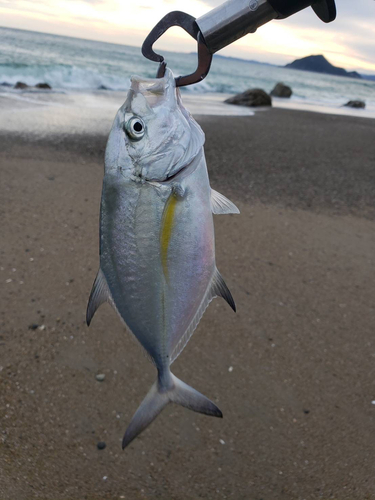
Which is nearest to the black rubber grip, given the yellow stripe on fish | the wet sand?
the yellow stripe on fish

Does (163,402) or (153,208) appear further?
(163,402)

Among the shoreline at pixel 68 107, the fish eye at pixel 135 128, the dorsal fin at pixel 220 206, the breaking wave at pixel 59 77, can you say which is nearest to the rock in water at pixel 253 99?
the shoreline at pixel 68 107

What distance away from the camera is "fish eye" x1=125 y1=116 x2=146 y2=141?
4.88 feet

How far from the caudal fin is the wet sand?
1.33 m

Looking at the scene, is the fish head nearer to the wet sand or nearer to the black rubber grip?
the black rubber grip

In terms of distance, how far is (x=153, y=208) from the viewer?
4.87 ft

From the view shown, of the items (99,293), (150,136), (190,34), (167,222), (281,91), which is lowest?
(99,293)

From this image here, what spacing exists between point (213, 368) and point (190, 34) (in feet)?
9.96

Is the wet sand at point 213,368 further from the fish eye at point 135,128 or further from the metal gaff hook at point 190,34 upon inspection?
the metal gaff hook at point 190,34

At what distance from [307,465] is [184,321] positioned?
205cm

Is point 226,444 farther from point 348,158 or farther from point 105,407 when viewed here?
point 348,158

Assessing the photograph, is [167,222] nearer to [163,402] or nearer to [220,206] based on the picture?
[220,206]

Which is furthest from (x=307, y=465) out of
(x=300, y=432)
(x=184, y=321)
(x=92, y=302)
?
(x=92, y=302)

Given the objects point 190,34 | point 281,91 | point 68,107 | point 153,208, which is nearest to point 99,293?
point 153,208
